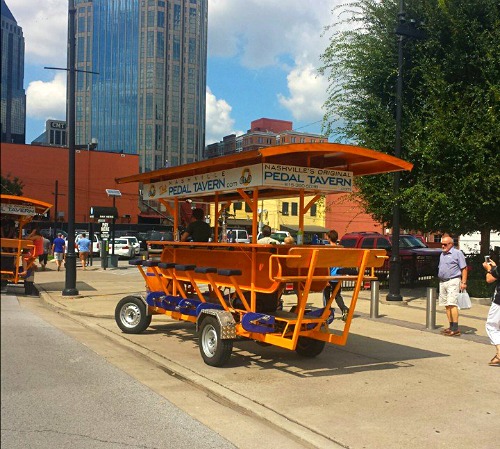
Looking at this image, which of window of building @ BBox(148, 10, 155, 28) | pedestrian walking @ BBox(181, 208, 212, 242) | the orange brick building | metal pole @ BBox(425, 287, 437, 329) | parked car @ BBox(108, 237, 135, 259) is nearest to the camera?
window of building @ BBox(148, 10, 155, 28)

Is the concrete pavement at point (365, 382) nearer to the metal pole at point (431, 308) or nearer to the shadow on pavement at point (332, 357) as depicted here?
the shadow on pavement at point (332, 357)

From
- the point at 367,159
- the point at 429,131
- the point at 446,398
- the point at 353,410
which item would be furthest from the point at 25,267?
the point at 429,131

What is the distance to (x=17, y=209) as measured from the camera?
2436mm

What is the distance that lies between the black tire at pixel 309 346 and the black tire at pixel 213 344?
130 cm

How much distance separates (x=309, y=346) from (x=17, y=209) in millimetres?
6583

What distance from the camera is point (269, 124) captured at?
77.6m

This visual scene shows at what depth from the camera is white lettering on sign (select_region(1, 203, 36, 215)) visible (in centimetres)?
207

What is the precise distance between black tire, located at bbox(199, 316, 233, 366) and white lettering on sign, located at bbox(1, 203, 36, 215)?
519 centimetres

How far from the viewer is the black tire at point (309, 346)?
8406 millimetres

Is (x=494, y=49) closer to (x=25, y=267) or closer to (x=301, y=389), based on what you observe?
(x=301, y=389)

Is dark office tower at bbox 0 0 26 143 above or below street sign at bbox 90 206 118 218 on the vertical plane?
below

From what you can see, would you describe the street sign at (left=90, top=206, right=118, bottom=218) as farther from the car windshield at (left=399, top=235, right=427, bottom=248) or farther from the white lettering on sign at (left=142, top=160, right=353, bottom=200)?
the white lettering on sign at (left=142, top=160, right=353, bottom=200)

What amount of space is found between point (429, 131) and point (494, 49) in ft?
8.84

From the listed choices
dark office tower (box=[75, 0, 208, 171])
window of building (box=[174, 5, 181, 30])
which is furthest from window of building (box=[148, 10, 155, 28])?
window of building (box=[174, 5, 181, 30])
